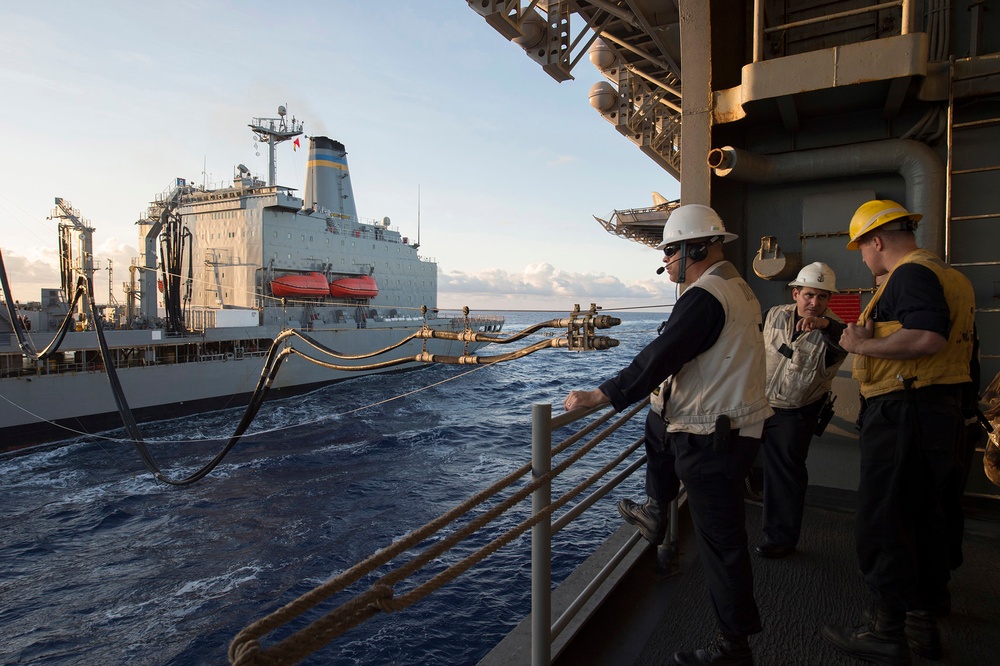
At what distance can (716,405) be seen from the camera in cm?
202

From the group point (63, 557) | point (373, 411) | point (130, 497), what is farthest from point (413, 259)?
point (63, 557)

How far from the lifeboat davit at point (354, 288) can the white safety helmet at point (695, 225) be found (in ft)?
89.4

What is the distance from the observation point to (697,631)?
2473 mm

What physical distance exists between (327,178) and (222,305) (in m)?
9.91

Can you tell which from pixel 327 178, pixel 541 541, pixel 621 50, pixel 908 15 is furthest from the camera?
pixel 327 178

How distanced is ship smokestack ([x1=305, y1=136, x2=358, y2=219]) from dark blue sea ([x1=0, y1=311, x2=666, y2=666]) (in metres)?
16.3

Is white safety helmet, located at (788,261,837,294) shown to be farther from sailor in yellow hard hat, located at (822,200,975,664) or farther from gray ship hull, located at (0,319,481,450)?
gray ship hull, located at (0,319,481,450)

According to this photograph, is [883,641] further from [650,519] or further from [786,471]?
[786,471]

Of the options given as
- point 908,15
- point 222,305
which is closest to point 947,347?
point 908,15

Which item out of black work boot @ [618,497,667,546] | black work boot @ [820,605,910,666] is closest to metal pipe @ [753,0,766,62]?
black work boot @ [618,497,667,546]

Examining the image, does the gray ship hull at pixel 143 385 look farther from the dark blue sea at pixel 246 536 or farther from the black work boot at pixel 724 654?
the black work boot at pixel 724 654

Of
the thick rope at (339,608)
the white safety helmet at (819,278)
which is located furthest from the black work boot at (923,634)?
the thick rope at (339,608)

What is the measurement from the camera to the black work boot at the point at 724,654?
208 cm

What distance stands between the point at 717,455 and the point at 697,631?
3.39 ft
